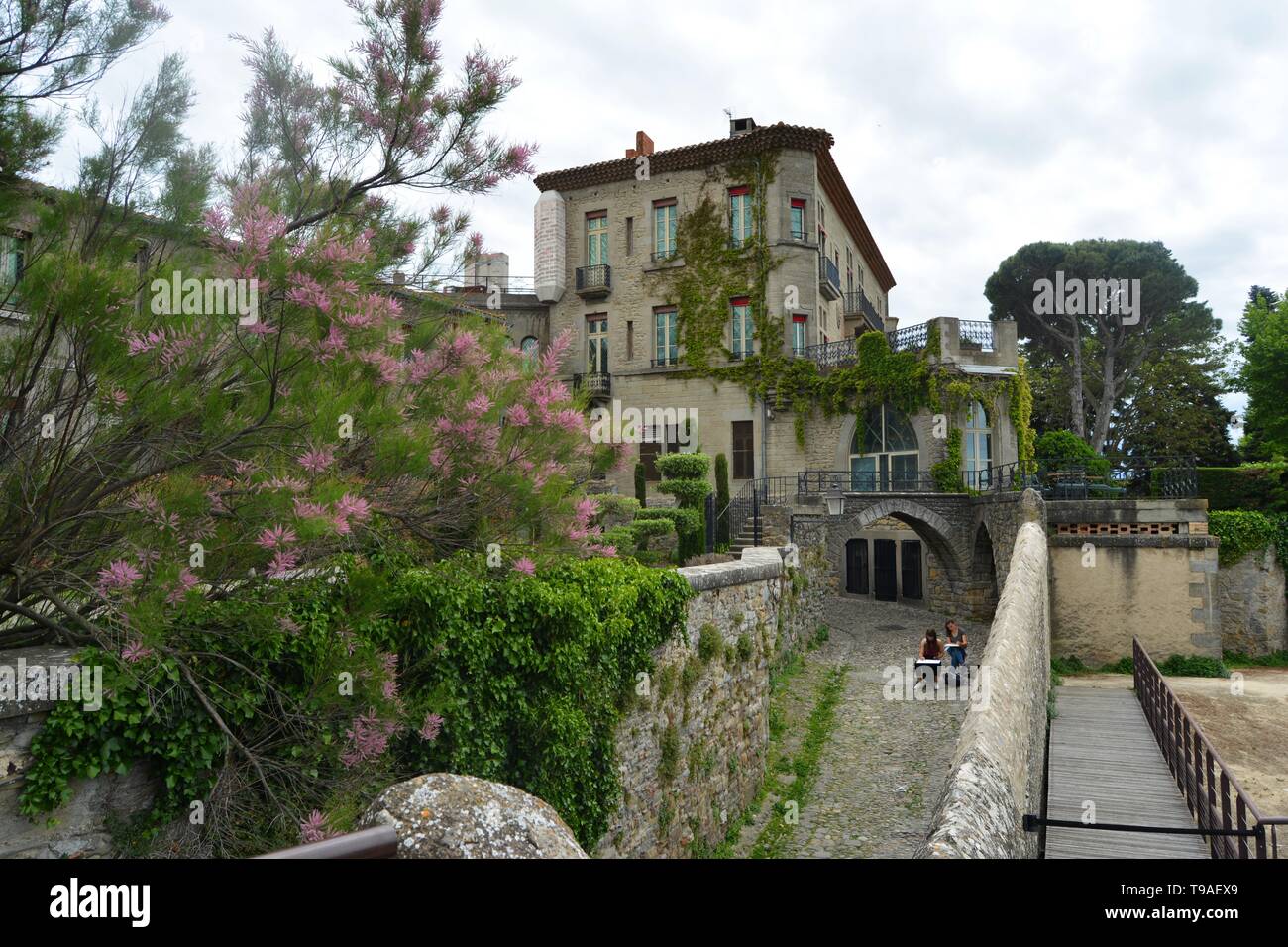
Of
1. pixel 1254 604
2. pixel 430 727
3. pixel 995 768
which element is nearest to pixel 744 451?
pixel 1254 604

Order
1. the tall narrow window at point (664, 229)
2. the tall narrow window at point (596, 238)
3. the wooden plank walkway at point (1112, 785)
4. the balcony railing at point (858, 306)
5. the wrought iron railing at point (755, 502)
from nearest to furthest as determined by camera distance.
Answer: the wooden plank walkway at point (1112, 785) → the wrought iron railing at point (755, 502) → the tall narrow window at point (664, 229) → the tall narrow window at point (596, 238) → the balcony railing at point (858, 306)

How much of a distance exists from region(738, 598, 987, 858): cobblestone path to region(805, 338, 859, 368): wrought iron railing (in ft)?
32.6

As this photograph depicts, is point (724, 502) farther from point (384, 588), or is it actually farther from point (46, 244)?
point (46, 244)

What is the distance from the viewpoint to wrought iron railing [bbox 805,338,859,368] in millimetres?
26469

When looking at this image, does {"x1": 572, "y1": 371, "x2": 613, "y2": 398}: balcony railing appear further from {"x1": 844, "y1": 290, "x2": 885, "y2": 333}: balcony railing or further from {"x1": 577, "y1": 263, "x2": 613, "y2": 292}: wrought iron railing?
{"x1": 844, "y1": 290, "x2": 885, "y2": 333}: balcony railing

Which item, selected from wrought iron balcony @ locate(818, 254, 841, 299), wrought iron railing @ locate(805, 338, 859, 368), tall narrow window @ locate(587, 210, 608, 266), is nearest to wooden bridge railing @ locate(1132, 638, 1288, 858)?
wrought iron railing @ locate(805, 338, 859, 368)

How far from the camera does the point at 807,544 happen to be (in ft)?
72.4

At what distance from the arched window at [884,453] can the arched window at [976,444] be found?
146 cm

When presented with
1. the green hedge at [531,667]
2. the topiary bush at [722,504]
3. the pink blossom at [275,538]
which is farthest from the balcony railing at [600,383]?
the pink blossom at [275,538]

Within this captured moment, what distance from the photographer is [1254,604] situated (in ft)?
70.4

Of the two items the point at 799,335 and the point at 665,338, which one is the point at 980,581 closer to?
the point at 799,335

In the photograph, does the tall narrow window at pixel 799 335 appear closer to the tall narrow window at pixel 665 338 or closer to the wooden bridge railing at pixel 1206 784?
the tall narrow window at pixel 665 338

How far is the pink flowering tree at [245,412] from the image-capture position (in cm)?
422

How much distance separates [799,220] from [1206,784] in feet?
69.4
